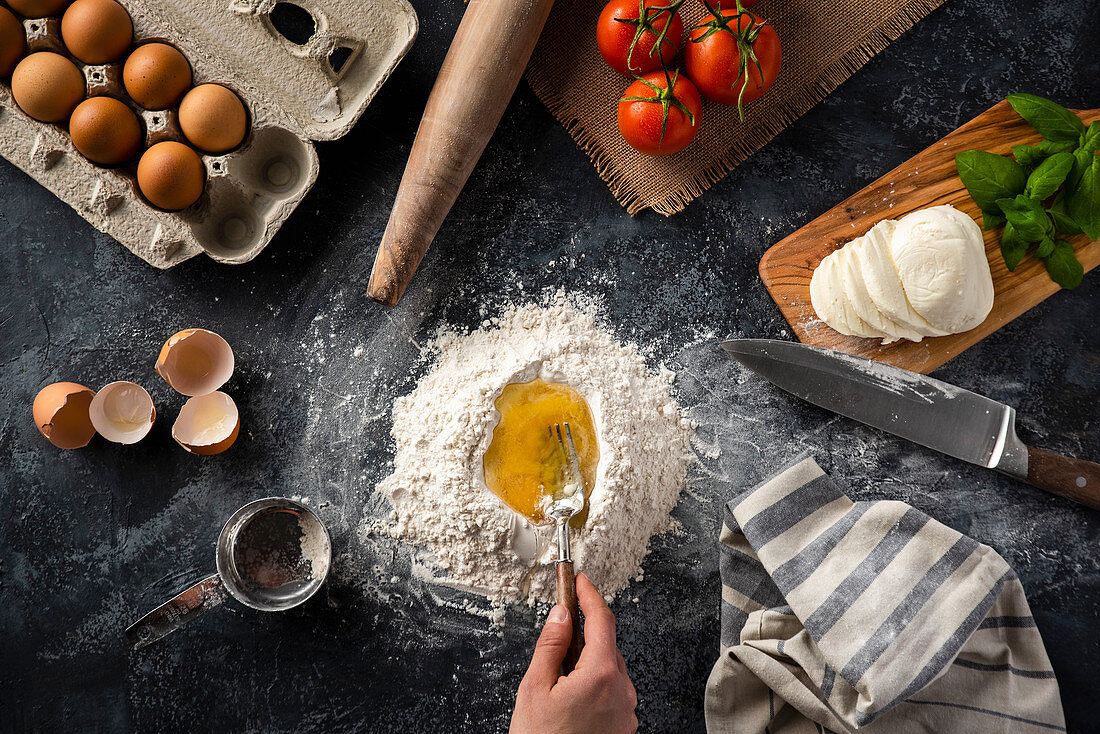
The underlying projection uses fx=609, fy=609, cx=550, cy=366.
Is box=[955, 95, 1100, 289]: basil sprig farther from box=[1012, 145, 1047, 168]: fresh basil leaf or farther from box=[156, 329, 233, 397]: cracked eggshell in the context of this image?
box=[156, 329, 233, 397]: cracked eggshell

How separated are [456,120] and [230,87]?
1.92 feet

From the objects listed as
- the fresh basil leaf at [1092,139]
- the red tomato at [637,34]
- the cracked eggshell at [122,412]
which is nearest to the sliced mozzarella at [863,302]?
the fresh basil leaf at [1092,139]

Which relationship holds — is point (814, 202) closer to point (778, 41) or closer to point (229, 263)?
point (778, 41)

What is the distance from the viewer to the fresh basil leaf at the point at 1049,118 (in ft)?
5.23

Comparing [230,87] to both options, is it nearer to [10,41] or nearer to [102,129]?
[102,129]

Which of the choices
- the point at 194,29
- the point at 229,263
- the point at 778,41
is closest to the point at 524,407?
the point at 229,263

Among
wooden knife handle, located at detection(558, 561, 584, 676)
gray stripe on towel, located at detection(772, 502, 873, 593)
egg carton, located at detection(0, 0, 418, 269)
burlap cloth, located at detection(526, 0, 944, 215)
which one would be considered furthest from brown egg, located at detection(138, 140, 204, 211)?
gray stripe on towel, located at detection(772, 502, 873, 593)

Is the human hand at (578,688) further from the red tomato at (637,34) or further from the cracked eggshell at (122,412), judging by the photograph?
the red tomato at (637,34)

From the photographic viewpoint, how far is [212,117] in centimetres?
153

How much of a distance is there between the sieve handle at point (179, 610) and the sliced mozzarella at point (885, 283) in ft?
6.11

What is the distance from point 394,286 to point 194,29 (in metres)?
0.84

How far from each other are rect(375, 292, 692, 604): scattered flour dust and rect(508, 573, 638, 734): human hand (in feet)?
0.64

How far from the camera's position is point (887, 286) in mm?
1548

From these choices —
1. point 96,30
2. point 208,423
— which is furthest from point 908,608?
point 96,30
